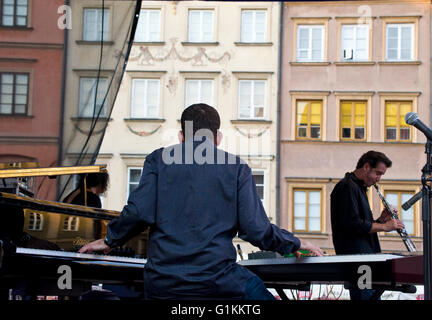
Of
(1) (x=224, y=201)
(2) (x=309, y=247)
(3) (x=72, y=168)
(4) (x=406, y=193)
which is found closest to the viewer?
(1) (x=224, y=201)

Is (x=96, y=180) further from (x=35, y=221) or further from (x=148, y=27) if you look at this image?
(x=148, y=27)

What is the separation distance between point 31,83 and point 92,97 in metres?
0.64

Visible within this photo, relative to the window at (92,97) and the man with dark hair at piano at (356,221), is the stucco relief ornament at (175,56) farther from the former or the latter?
the man with dark hair at piano at (356,221)

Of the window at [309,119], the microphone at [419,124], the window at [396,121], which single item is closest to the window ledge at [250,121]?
the window at [309,119]

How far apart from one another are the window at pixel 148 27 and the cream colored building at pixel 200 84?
0.09ft

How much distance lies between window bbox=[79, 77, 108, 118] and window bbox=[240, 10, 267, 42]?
17.1 m

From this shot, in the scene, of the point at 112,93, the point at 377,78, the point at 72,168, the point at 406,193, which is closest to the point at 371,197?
the point at 406,193

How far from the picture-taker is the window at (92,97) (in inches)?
189

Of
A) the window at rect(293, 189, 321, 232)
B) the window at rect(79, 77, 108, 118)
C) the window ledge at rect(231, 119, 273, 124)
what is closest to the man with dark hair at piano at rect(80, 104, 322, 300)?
the window at rect(79, 77, 108, 118)

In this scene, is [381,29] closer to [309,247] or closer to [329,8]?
[329,8]

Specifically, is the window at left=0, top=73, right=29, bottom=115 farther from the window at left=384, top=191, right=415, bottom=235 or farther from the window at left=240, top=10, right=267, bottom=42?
the window at left=240, top=10, right=267, bottom=42

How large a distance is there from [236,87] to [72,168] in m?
17.8

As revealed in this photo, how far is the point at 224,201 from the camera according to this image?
2.50m

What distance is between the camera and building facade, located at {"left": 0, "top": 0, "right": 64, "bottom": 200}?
418 cm
